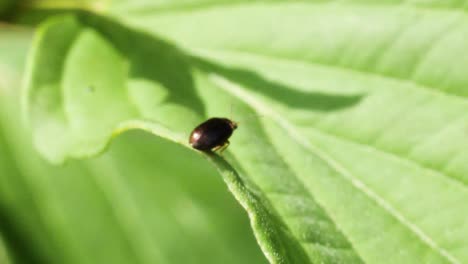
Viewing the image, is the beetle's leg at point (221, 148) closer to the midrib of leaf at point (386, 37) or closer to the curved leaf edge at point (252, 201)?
the curved leaf edge at point (252, 201)

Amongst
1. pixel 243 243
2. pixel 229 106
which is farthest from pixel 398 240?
pixel 243 243

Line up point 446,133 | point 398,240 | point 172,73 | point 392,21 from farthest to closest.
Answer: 1. point 172,73
2. point 392,21
3. point 446,133
4. point 398,240

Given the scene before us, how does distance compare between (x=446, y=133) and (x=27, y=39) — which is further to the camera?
(x=27, y=39)

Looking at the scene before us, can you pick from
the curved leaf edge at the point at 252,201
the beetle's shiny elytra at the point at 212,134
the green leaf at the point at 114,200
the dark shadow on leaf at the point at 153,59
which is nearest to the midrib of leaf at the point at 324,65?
the dark shadow on leaf at the point at 153,59

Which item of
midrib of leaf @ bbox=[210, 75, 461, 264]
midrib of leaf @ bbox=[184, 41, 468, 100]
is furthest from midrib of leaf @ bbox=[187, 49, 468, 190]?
midrib of leaf @ bbox=[210, 75, 461, 264]

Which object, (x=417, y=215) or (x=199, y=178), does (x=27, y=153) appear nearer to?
(x=199, y=178)

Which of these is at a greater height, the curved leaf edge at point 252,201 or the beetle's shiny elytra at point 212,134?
the beetle's shiny elytra at point 212,134

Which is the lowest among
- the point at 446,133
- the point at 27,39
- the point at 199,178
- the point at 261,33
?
the point at 446,133

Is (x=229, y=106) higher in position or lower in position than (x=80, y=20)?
lower

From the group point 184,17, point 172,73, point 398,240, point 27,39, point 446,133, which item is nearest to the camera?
point 398,240
